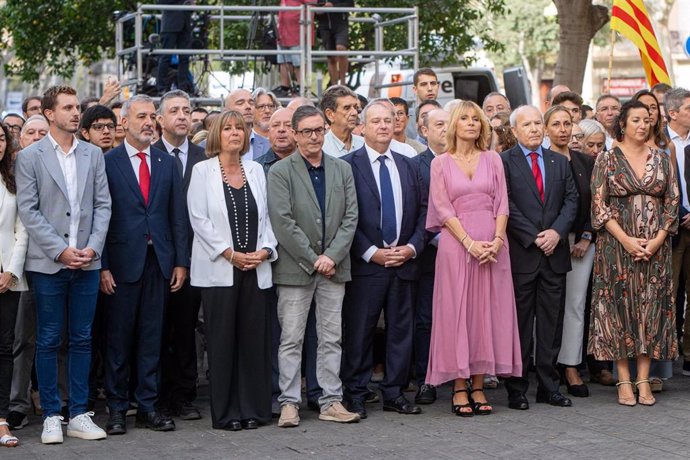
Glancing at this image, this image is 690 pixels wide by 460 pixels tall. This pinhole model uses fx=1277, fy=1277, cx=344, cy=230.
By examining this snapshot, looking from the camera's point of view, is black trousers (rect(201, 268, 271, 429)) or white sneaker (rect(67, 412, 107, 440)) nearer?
white sneaker (rect(67, 412, 107, 440))

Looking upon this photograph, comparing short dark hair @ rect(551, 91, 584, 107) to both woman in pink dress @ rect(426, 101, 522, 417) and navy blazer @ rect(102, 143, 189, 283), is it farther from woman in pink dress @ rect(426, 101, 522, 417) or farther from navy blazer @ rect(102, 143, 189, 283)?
navy blazer @ rect(102, 143, 189, 283)

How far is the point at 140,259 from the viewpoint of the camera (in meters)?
9.16

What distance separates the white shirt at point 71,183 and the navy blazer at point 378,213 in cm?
212

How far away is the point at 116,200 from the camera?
9.22 m

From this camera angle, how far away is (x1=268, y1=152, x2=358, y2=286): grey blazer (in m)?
9.32

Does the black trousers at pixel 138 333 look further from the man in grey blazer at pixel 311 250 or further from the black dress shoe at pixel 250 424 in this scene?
the man in grey blazer at pixel 311 250

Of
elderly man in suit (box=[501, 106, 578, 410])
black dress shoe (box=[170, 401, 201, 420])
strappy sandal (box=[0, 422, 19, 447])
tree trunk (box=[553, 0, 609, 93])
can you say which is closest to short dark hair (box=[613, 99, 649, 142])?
elderly man in suit (box=[501, 106, 578, 410])

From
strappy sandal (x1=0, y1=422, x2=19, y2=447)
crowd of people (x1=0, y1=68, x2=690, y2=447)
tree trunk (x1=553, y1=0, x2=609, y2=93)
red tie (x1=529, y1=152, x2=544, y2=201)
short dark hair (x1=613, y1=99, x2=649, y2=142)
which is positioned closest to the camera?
strappy sandal (x1=0, y1=422, x2=19, y2=447)

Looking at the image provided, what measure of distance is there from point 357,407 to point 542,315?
65.0 inches

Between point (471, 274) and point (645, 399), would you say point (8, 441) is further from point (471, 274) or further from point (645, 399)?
point (645, 399)

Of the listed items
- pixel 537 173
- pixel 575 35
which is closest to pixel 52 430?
pixel 537 173

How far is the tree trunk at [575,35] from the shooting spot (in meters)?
18.0

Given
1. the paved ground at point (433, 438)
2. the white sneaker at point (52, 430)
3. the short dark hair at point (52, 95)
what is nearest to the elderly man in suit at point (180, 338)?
the paved ground at point (433, 438)

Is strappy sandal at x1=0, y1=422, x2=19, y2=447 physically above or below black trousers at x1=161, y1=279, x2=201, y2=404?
below
